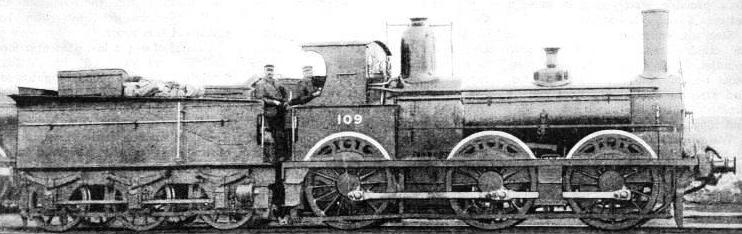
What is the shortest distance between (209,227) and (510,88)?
15.8 feet

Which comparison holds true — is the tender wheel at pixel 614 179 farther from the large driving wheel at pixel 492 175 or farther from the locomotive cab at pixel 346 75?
the locomotive cab at pixel 346 75

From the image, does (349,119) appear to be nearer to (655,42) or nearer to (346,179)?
(346,179)

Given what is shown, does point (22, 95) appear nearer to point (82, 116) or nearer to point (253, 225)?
point (82, 116)

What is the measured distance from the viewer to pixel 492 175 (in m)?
10.2

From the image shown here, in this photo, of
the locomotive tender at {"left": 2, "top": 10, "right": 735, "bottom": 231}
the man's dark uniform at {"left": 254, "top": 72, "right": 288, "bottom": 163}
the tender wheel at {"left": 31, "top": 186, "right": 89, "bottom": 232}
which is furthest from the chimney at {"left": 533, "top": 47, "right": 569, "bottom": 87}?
the tender wheel at {"left": 31, "top": 186, "right": 89, "bottom": 232}

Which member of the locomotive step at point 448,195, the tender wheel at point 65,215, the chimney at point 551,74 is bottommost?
the tender wheel at point 65,215

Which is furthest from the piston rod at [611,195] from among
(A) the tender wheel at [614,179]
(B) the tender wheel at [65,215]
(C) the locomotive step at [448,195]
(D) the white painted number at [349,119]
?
(B) the tender wheel at [65,215]

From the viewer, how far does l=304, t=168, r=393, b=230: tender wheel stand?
10555mm

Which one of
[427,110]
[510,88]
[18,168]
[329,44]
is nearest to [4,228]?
[18,168]

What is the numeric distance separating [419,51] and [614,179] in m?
3.12

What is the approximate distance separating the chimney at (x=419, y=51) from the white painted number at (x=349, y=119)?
882 millimetres

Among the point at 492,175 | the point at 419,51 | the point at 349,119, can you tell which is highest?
the point at 419,51

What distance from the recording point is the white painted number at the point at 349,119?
1066cm

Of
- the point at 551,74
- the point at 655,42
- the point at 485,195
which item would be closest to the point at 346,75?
the point at 485,195
